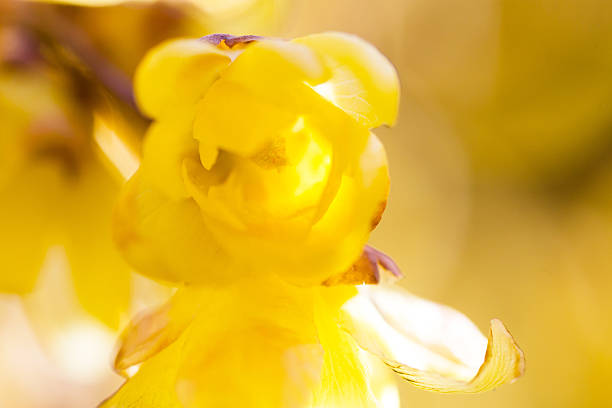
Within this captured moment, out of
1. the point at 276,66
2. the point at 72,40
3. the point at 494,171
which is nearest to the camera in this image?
the point at 276,66

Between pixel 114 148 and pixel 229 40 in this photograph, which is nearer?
pixel 229 40

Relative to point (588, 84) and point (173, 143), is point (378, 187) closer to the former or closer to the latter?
point (173, 143)

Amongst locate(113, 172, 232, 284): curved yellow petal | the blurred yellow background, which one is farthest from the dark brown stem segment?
locate(113, 172, 232, 284): curved yellow petal

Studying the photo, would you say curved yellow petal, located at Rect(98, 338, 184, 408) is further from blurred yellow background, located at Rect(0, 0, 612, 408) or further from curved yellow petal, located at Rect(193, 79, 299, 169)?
blurred yellow background, located at Rect(0, 0, 612, 408)

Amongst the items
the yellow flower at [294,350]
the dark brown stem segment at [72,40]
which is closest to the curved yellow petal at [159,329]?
the yellow flower at [294,350]

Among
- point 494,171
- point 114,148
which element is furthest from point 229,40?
point 494,171

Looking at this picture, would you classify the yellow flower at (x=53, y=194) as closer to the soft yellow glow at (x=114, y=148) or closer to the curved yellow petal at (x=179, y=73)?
the soft yellow glow at (x=114, y=148)

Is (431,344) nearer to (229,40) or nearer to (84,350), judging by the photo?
(229,40)
